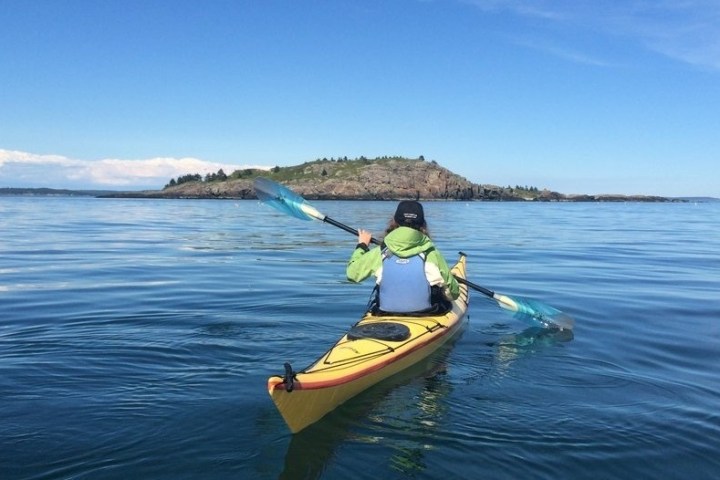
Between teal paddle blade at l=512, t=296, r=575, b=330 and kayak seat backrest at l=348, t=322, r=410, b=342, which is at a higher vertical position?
kayak seat backrest at l=348, t=322, r=410, b=342

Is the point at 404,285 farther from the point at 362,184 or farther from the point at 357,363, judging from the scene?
the point at 362,184

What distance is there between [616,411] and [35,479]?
5.75 meters

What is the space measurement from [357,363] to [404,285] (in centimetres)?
187

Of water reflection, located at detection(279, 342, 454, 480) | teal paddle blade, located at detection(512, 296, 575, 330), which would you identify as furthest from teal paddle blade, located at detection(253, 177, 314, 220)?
water reflection, located at detection(279, 342, 454, 480)

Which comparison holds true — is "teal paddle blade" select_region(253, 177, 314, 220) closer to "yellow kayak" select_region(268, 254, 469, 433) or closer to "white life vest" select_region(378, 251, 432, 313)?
"white life vest" select_region(378, 251, 432, 313)

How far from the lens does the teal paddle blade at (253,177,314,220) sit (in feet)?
40.3

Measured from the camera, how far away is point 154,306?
1161cm

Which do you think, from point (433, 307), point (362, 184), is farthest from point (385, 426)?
point (362, 184)

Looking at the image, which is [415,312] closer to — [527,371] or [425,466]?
[527,371]

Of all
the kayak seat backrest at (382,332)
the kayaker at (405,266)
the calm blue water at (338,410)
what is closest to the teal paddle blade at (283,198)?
the calm blue water at (338,410)

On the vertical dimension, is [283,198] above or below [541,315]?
above

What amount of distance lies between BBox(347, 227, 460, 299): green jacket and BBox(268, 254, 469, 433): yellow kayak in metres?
0.72

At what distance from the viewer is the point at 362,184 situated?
527ft

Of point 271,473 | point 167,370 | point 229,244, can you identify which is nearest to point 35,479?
point 271,473
